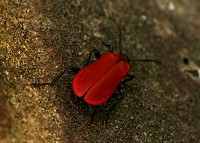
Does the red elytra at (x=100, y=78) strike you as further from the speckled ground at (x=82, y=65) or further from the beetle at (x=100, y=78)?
the speckled ground at (x=82, y=65)

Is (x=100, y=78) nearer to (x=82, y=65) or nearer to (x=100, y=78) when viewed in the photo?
(x=100, y=78)

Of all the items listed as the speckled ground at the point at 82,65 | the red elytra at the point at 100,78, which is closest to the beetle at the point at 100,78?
the red elytra at the point at 100,78

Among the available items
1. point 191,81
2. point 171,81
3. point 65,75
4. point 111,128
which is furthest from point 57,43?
point 191,81

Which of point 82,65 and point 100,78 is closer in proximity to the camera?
point 100,78

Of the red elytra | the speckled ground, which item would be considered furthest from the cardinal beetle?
the speckled ground

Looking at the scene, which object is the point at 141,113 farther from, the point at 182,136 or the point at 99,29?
the point at 99,29

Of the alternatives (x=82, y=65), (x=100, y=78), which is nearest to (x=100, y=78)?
(x=100, y=78)

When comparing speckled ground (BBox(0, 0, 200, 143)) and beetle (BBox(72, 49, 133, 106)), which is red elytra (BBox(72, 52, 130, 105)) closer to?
beetle (BBox(72, 49, 133, 106))
